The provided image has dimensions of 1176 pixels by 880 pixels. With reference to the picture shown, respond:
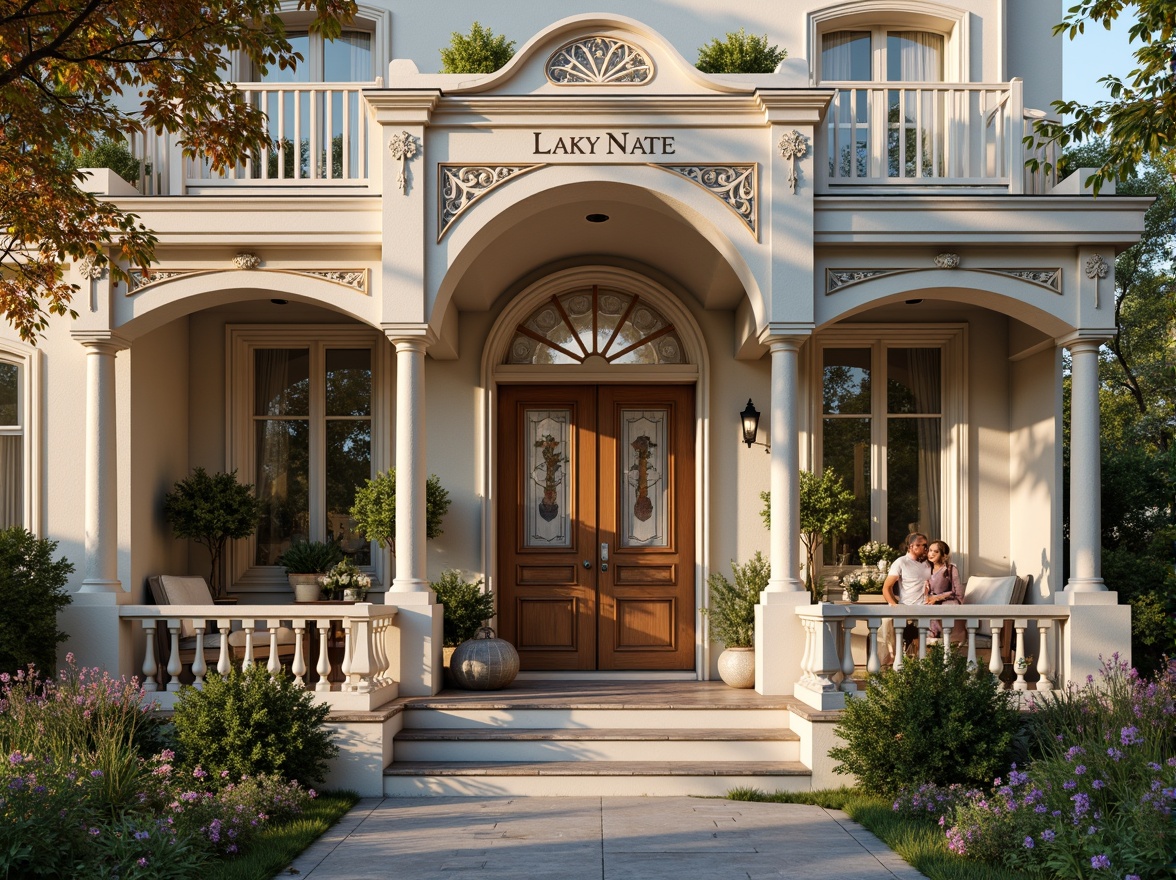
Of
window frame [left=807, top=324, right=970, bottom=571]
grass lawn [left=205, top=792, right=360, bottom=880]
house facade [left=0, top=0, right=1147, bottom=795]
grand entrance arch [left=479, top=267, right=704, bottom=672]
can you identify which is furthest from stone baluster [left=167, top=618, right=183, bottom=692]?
window frame [left=807, top=324, right=970, bottom=571]

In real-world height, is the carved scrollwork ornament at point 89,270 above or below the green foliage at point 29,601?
above

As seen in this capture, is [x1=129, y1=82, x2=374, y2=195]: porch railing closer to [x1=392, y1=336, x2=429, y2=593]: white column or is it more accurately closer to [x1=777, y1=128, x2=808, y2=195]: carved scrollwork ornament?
[x1=392, y1=336, x2=429, y2=593]: white column

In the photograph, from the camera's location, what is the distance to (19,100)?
629cm

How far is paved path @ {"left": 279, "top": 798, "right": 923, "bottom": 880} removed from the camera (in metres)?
5.59

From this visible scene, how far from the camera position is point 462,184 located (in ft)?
27.5

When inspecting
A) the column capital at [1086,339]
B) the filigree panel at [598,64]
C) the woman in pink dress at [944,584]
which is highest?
the filigree panel at [598,64]

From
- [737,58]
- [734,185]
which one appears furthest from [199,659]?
A: [737,58]

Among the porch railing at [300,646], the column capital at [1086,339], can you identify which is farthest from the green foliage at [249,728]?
the column capital at [1086,339]

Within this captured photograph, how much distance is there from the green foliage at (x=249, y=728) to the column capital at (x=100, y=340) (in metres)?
2.89

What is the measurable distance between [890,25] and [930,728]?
757 centimetres

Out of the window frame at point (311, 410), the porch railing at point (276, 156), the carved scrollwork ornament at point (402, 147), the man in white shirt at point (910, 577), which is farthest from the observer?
the window frame at point (311, 410)

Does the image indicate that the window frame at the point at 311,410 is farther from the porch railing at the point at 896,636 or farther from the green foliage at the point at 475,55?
the porch railing at the point at 896,636

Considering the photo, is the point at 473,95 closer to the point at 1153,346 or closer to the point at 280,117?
the point at 280,117

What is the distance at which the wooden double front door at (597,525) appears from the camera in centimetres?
1040
